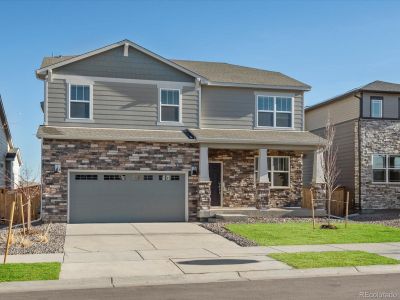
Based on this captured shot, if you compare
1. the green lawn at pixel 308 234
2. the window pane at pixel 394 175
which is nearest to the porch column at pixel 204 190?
the green lawn at pixel 308 234

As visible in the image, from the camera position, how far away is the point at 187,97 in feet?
76.5

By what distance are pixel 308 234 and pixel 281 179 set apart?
795 centimetres

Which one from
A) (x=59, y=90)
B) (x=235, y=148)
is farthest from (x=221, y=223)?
(x=59, y=90)

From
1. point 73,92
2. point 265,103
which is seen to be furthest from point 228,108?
point 73,92

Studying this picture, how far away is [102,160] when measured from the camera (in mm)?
21266

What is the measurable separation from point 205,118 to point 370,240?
993cm

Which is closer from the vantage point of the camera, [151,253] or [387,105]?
[151,253]

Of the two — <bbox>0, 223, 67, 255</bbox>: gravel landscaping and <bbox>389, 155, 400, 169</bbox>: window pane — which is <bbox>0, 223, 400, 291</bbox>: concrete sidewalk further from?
<bbox>389, 155, 400, 169</bbox>: window pane

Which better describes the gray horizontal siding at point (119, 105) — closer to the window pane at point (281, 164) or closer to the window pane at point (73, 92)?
the window pane at point (73, 92)

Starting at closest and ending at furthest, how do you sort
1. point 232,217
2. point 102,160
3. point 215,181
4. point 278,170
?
point 102,160 → point 232,217 → point 215,181 → point 278,170

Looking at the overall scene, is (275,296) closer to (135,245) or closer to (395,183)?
(135,245)

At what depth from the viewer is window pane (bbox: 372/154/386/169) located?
87.3 ft

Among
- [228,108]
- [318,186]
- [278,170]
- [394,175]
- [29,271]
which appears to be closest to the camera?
[29,271]

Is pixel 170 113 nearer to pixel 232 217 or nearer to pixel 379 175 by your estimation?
pixel 232 217
